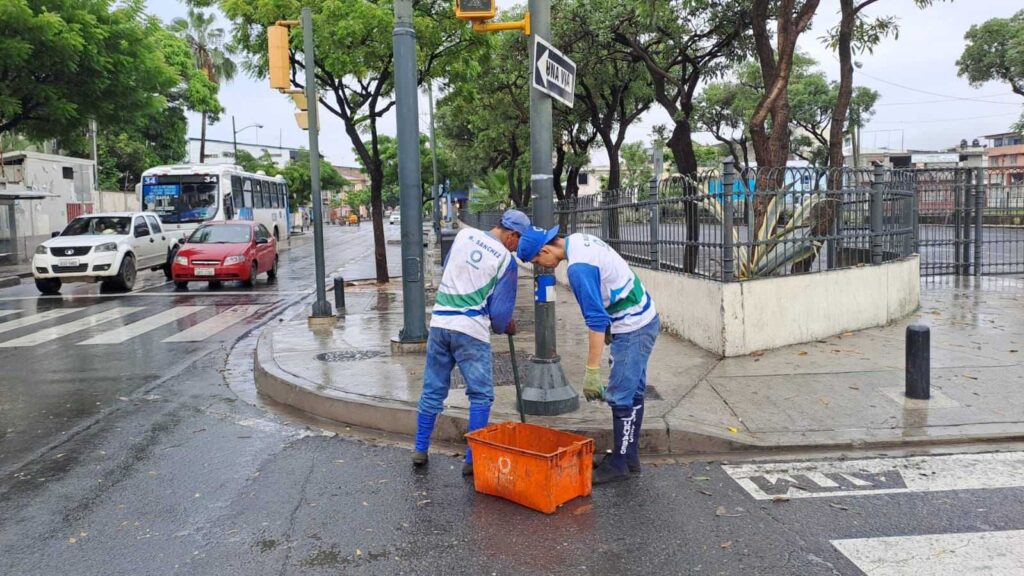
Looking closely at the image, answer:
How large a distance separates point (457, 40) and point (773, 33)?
272 inches

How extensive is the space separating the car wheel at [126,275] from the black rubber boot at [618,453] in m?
14.8

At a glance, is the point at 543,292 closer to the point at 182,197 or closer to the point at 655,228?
Result: the point at 655,228

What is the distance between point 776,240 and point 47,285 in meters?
15.3

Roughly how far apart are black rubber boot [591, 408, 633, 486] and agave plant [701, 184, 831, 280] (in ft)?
11.9

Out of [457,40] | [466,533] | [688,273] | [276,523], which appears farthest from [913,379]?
[457,40]

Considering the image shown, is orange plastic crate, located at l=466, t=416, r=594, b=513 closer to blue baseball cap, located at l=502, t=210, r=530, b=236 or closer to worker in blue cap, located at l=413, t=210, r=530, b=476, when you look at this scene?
worker in blue cap, located at l=413, t=210, r=530, b=476

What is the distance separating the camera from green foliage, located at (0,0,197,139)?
54.9ft

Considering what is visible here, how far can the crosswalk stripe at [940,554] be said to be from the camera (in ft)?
11.9

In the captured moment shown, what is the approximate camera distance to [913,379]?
250 inches

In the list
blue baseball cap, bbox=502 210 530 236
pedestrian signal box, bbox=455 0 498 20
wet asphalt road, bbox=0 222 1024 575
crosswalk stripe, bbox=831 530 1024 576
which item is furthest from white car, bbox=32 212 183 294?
crosswalk stripe, bbox=831 530 1024 576

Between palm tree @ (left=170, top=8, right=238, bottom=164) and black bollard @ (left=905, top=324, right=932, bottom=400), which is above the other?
palm tree @ (left=170, top=8, right=238, bottom=164)

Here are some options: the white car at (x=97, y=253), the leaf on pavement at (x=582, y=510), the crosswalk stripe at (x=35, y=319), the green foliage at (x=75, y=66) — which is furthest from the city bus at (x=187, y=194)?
the leaf on pavement at (x=582, y=510)

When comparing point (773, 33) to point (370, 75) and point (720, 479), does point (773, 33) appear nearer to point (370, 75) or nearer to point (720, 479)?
point (370, 75)

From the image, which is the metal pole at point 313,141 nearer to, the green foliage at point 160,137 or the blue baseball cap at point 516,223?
the blue baseball cap at point 516,223
